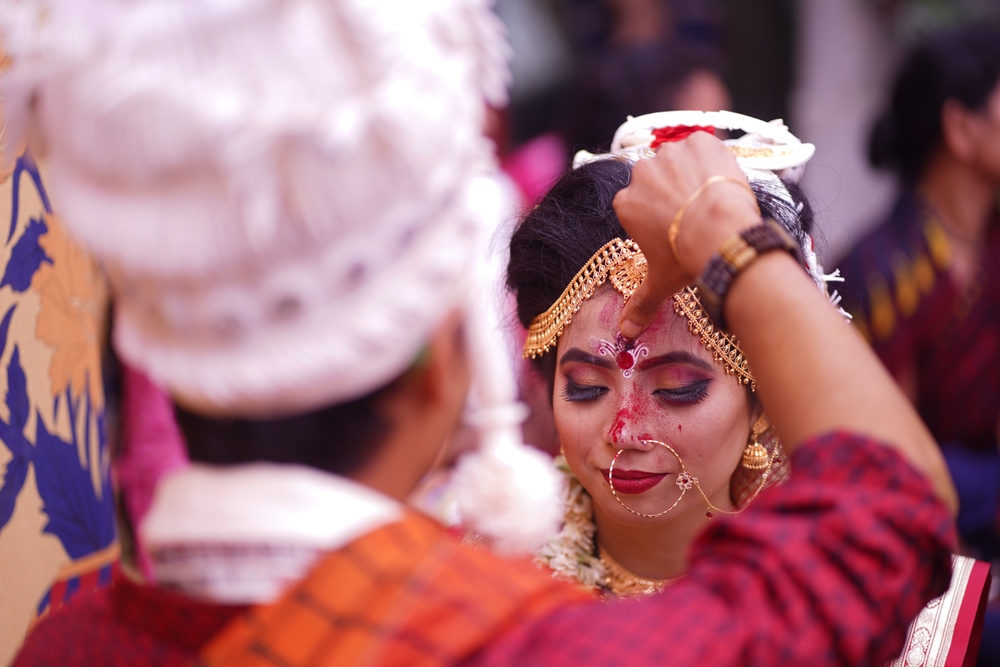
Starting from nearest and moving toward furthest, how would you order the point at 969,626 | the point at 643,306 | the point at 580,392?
the point at 643,306
the point at 969,626
the point at 580,392

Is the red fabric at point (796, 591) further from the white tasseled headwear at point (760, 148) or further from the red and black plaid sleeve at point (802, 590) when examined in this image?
the white tasseled headwear at point (760, 148)

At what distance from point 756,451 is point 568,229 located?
56 centimetres

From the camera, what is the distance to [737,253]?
43.4 inches

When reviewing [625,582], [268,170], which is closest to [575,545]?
[625,582]

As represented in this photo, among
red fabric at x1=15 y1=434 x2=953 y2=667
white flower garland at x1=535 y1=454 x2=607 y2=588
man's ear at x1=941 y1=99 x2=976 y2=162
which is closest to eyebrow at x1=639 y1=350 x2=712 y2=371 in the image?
white flower garland at x1=535 y1=454 x2=607 y2=588

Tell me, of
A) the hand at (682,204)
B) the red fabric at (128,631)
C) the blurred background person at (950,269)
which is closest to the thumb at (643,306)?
the hand at (682,204)

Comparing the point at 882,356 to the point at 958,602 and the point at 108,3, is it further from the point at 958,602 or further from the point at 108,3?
the point at 108,3

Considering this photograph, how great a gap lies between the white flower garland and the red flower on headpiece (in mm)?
708

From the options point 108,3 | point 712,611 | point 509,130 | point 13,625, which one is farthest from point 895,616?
point 509,130

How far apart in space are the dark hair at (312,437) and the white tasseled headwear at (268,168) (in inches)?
0.8

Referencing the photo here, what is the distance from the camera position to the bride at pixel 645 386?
1.84 meters

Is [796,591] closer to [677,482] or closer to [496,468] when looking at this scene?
[496,468]

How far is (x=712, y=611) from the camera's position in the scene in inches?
37.1

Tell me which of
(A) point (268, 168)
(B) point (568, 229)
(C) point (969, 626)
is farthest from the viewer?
(B) point (568, 229)
